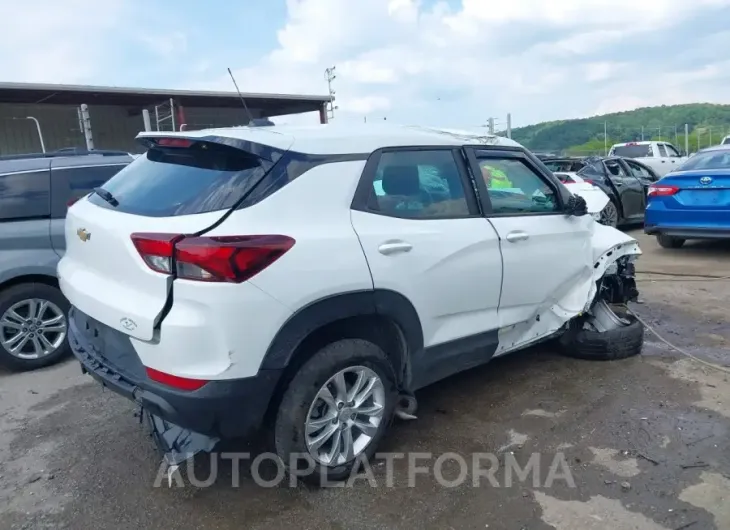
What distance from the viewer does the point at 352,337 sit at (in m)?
3.08

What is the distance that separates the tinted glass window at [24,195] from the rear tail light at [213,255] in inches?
112

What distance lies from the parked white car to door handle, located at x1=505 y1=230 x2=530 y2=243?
16.8m

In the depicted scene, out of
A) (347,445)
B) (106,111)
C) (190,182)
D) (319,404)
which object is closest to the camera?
(190,182)

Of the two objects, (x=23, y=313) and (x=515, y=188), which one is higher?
(x=515, y=188)

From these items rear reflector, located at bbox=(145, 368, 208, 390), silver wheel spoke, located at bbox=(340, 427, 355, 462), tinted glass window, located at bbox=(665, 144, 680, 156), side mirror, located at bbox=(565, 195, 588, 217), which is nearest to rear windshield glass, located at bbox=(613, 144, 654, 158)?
tinted glass window, located at bbox=(665, 144, 680, 156)

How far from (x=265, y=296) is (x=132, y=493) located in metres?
1.35

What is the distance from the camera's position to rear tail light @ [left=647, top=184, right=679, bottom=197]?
840cm

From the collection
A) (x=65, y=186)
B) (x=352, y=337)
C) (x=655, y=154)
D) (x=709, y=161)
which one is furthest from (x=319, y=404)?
(x=655, y=154)

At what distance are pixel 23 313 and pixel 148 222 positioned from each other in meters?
2.77

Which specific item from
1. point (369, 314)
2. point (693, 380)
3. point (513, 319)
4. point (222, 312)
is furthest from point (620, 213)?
point (222, 312)

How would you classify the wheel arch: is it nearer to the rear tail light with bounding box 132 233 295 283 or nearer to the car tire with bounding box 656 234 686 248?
the rear tail light with bounding box 132 233 295 283

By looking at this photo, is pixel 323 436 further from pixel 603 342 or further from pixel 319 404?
pixel 603 342

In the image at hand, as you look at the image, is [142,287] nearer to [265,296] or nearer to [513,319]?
[265,296]

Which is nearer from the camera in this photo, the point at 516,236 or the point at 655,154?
the point at 516,236
